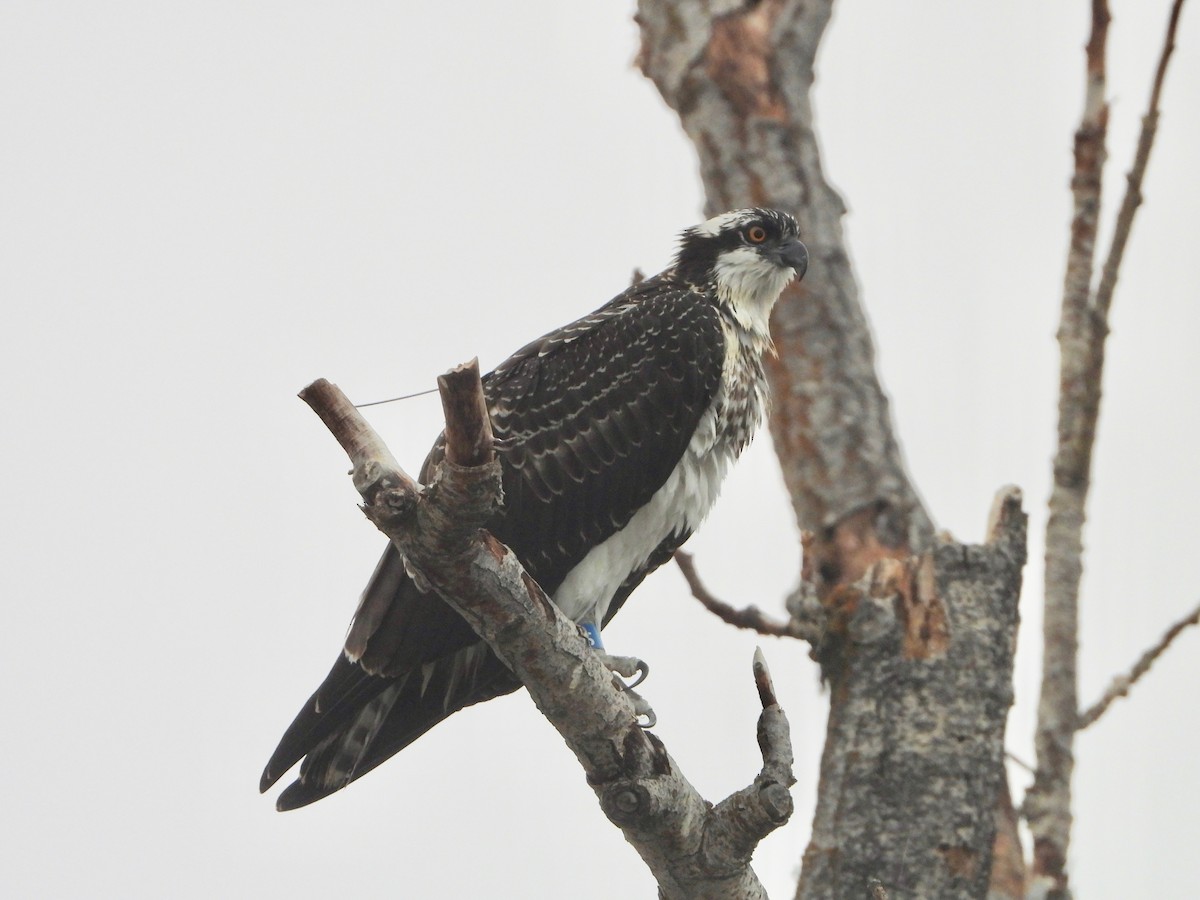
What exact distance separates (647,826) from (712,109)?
533cm

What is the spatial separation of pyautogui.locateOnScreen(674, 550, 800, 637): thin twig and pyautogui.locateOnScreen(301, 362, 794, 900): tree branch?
2.07 m

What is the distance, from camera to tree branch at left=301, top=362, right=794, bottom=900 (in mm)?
4195

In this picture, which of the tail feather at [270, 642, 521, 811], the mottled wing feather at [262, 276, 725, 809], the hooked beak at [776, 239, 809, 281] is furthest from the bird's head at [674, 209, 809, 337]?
the tail feather at [270, 642, 521, 811]

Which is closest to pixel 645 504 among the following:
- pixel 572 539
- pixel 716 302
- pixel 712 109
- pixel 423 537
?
pixel 572 539

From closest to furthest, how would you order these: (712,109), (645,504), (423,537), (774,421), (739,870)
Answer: (423,537) → (739,870) → (645,504) → (774,421) → (712,109)

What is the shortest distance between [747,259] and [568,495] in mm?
1875

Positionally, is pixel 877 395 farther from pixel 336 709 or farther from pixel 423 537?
pixel 423 537

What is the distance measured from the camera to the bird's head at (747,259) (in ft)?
24.4

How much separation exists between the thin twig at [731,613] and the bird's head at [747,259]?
1.17 metres

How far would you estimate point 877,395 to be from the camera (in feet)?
28.1

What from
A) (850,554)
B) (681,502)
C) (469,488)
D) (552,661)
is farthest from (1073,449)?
(469,488)

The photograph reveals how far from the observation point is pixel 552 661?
189 inches

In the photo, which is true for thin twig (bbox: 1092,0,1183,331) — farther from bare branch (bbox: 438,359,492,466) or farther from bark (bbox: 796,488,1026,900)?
bare branch (bbox: 438,359,492,466)

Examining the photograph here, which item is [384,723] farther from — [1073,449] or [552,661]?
[1073,449]
